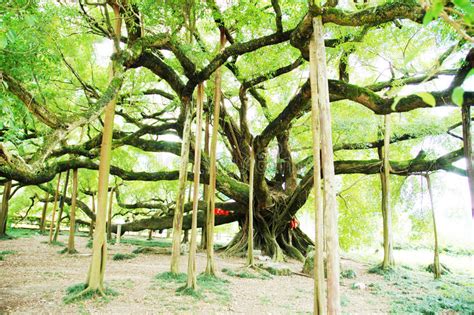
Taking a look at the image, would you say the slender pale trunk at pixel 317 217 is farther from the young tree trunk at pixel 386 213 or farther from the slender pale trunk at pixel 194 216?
the young tree trunk at pixel 386 213

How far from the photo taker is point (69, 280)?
5863 mm

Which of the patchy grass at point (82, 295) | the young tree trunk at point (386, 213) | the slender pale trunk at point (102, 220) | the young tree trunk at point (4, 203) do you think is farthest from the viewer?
the young tree trunk at point (4, 203)

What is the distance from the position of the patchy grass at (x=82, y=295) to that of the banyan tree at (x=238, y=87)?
1276 millimetres

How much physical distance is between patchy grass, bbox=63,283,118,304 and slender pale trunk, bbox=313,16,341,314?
3.09m

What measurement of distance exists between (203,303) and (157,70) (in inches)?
176

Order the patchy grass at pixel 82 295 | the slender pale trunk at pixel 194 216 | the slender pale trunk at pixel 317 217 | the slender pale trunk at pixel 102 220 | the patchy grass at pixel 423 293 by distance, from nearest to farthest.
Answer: the slender pale trunk at pixel 317 217 < the patchy grass at pixel 82 295 < the slender pale trunk at pixel 102 220 < the patchy grass at pixel 423 293 < the slender pale trunk at pixel 194 216

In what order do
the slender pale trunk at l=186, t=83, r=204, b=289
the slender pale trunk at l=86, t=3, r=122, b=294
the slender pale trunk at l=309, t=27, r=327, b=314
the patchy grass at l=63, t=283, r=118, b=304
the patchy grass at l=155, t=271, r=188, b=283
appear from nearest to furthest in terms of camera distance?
1. the slender pale trunk at l=309, t=27, r=327, b=314
2. the patchy grass at l=63, t=283, r=118, b=304
3. the slender pale trunk at l=86, t=3, r=122, b=294
4. the slender pale trunk at l=186, t=83, r=204, b=289
5. the patchy grass at l=155, t=271, r=188, b=283

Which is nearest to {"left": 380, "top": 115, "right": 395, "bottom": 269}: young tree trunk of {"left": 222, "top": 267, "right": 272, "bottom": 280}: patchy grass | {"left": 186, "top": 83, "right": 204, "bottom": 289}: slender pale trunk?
{"left": 222, "top": 267, "right": 272, "bottom": 280}: patchy grass

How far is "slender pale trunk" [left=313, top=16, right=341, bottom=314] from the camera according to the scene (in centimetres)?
326

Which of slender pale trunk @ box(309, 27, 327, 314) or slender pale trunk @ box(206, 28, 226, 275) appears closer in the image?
slender pale trunk @ box(309, 27, 327, 314)

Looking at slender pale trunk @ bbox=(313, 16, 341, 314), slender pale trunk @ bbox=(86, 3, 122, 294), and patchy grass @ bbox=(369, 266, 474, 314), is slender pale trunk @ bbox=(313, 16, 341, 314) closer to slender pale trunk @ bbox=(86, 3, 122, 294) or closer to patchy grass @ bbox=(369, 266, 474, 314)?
patchy grass @ bbox=(369, 266, 474, 314)

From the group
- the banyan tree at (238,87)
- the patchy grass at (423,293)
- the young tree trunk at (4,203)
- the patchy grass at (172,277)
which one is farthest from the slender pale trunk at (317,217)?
the young tree trunk at (4,203)

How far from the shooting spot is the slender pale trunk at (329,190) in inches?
128

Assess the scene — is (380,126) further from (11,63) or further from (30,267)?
(30,267)
